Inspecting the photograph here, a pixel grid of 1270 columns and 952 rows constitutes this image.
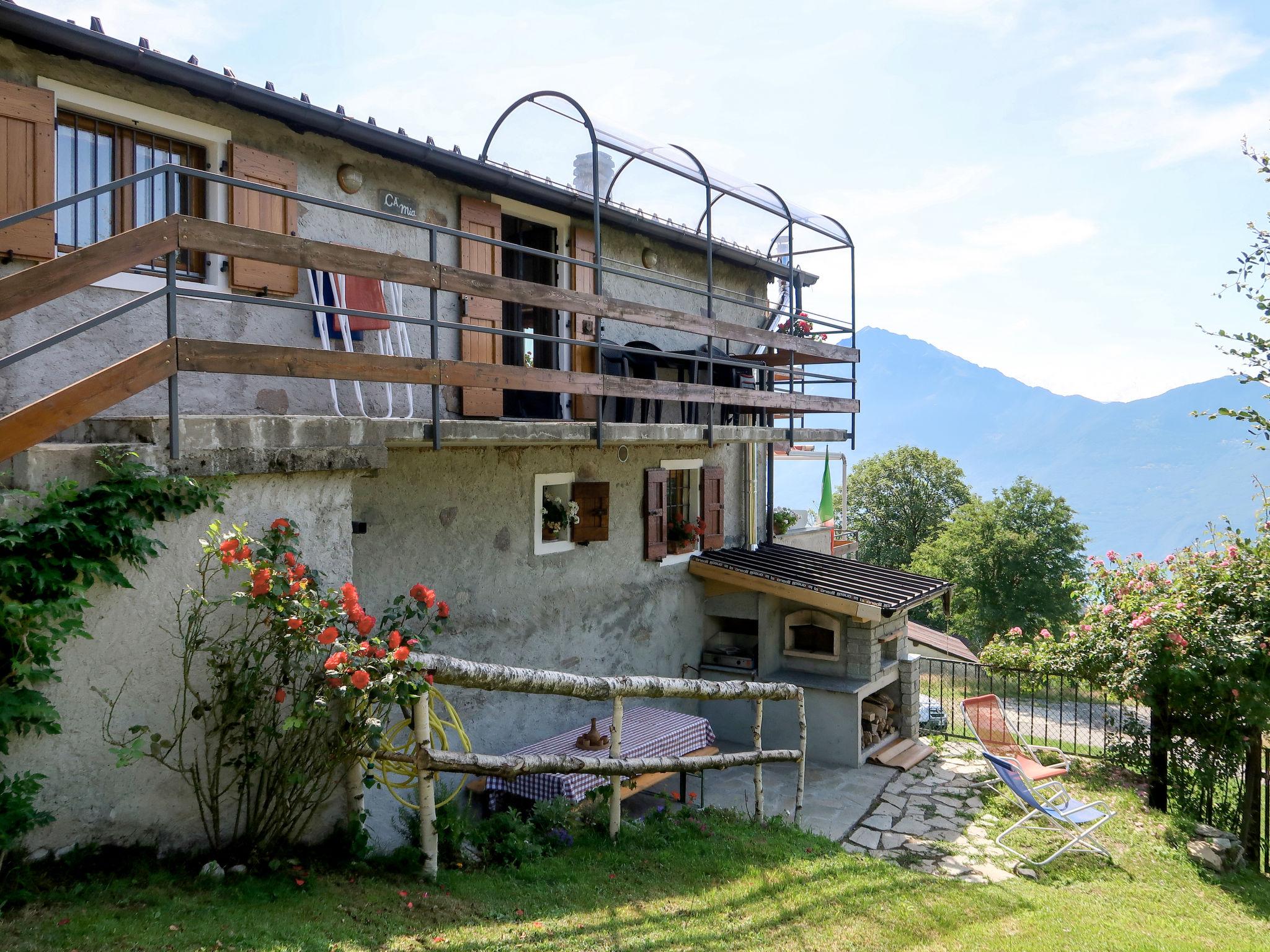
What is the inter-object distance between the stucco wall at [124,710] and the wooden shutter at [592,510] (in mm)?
4945

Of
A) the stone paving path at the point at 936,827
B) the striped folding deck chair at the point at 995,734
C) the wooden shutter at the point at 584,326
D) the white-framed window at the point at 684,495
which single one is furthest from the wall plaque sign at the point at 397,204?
the striped folding deck chair at the point at 995,734

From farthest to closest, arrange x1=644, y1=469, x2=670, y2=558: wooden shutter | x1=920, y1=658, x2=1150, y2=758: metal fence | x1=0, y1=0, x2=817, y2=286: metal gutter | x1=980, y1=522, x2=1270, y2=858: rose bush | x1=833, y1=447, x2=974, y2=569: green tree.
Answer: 1. x1=833, y1=447, x2=974, y2=569: green tree
2. x1=920, y1=658, x2=1150, y2=758: metal fence
3. x1=644, y1=469, x2=670, y2=558: wooden shutter
4. x1=980, y1=522, x2=1270, y2=858: rose bush
5. x1=0, y1=0, x2=817, y2=286: metal gutter

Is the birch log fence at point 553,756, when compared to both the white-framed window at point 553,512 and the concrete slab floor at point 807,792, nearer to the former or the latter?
the concrete slab floor at point 807,792

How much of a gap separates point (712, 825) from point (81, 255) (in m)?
5.49

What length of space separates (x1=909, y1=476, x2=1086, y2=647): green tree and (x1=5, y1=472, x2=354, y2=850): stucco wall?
81.3 feet

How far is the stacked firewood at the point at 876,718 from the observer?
1080cm

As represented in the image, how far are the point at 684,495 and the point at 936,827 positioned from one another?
5020mm

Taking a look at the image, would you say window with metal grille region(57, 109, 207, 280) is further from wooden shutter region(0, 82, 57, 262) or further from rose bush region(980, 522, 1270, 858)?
rose bush region(980, 522, 1270, 858)

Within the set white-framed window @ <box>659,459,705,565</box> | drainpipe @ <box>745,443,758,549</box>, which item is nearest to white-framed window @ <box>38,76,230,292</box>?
white-framed window @ <box>659,459,705,565</box>

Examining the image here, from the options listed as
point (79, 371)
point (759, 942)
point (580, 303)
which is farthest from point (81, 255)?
point (759, 942)

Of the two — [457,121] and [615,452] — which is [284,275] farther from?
[615,452]

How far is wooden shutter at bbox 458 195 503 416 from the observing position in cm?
791

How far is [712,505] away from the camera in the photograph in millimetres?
11461

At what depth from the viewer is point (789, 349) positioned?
32.6 feet
